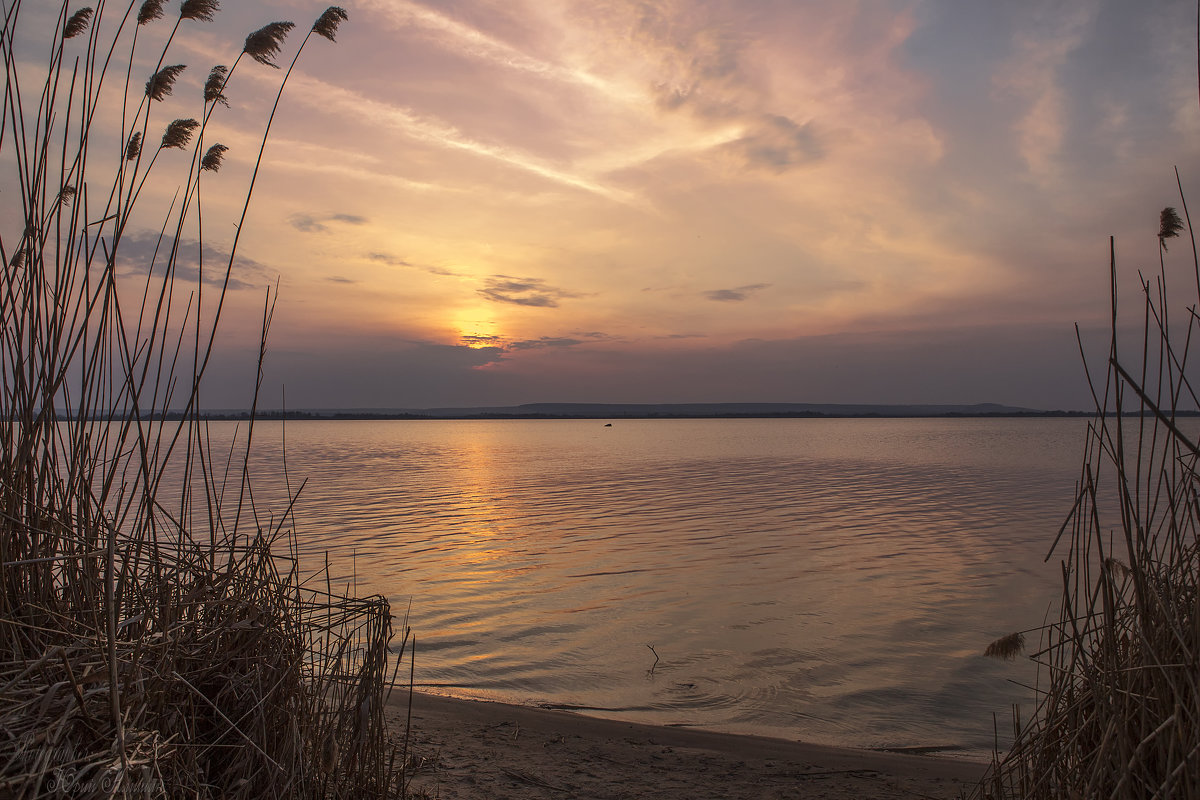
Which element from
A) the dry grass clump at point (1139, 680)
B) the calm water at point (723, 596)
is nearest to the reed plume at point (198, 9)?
the dry grass clump at point (1139, 680)

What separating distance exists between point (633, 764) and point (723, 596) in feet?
16.1

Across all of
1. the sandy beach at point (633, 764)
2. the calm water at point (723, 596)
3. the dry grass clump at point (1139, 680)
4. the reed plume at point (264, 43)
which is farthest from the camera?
the calm water at point (723, 596)

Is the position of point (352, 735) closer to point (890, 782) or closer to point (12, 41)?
point (12, 41)

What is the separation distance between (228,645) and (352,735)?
71cm

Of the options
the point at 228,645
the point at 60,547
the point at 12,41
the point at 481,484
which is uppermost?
the point at 12,41

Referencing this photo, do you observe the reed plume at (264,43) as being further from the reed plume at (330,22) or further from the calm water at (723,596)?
the calm water at (723,596)

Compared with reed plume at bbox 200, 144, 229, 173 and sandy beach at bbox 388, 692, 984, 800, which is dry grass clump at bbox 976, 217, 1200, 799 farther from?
reed plume at bbox 200, 144, 229, 173

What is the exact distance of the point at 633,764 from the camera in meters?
4.63

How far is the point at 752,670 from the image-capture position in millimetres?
6816

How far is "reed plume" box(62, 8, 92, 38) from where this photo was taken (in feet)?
9.88

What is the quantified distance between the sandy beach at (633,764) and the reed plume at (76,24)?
13.0 feet

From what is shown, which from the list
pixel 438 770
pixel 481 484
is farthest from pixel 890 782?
pixel 481 484

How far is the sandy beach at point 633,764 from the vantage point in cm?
424

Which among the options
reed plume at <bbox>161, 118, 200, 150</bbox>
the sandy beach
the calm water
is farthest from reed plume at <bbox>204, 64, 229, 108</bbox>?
the calm water
